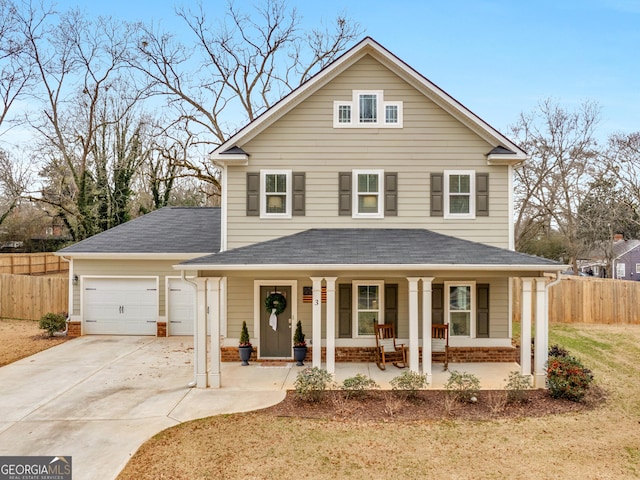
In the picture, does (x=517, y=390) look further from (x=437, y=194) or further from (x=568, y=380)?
(x=437, y=194)

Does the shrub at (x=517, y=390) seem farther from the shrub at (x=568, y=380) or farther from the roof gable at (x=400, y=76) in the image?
the roof gable at (x=400, y=76)

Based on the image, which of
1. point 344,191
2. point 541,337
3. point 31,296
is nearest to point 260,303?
point 344,191

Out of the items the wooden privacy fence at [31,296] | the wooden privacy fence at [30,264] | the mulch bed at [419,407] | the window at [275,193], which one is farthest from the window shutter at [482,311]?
the wooden privacy fence at [30,264]

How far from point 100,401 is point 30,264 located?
24.9 metres

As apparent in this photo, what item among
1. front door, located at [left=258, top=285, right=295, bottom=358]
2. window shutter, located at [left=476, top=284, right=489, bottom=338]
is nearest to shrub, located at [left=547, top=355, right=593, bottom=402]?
window shutter, located at [left=476, top=284, right=489, bottom=338]

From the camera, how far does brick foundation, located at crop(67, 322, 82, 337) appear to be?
1462cm

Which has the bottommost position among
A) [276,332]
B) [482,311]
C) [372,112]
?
[276,332]

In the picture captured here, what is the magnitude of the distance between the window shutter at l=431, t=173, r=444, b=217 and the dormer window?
1751 millimetres

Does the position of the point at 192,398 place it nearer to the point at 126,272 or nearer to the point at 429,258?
A: the point at 429,258

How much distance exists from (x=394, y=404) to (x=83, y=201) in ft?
70.7

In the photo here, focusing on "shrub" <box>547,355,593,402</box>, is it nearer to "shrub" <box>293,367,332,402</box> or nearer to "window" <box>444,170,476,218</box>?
"window" <box>444,170,476,218</box>

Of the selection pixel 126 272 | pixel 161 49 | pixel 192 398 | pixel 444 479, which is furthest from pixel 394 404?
pixel 161 49

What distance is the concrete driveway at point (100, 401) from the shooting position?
6.46 meters

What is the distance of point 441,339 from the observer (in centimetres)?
1127
